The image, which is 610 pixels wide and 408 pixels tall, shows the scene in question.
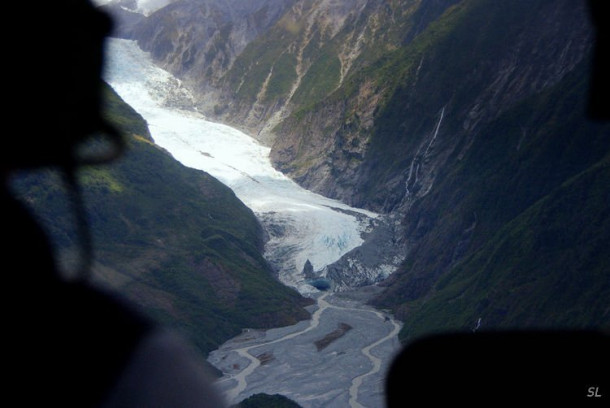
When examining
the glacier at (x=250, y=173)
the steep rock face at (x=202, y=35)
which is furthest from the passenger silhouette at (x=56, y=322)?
the steep rock face at (x=202, y=35)

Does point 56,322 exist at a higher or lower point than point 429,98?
higher

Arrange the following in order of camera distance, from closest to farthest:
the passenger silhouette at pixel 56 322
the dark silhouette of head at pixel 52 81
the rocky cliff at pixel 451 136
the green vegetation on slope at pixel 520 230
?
the passenger silhouette at pixel 56 322, the dark silhouette of head at pixel 52 81, the green vegetation on slope at pixel 520 230, the rocky cliff at pixel 451 136

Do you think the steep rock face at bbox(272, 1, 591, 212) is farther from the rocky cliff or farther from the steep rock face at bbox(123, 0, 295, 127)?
the steep rock face at bbox(123, 0, 295, 127)

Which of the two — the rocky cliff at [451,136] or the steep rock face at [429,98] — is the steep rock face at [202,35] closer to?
the rocky cliff at [451,136]

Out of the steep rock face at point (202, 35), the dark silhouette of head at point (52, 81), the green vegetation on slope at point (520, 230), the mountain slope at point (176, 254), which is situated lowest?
the steep rock face at point (202, 35)

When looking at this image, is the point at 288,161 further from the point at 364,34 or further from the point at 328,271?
the point at 328,271

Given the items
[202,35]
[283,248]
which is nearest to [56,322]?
[283,248]

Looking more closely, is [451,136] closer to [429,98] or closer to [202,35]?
[429,98]
